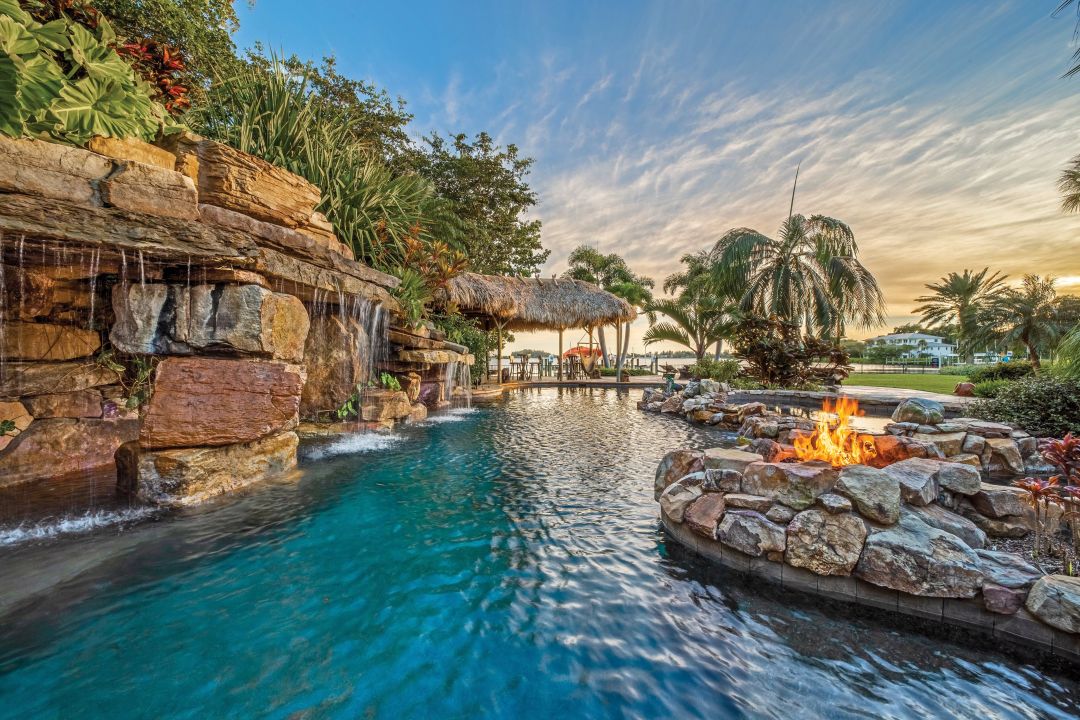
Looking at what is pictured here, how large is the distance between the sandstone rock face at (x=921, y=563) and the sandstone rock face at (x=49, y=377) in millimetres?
7528

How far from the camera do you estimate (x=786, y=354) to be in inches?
459

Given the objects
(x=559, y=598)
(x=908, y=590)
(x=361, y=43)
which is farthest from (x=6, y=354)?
(x=361, y=43)

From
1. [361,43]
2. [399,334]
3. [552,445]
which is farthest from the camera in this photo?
[361,43]

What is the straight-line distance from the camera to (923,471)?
9.82 ft

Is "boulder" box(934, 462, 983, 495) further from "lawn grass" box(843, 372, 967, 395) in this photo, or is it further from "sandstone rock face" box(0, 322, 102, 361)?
"lawn grass" box(843, 372, 967, 395)

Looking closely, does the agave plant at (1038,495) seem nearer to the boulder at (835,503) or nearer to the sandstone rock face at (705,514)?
the boulder at (835,503)

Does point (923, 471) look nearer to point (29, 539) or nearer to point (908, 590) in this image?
point (908, 590)

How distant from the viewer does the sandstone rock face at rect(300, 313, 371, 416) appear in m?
6.27

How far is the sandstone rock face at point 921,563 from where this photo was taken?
2.16 metres

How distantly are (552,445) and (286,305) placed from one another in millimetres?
4469

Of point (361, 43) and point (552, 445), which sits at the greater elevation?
point (361, 43)

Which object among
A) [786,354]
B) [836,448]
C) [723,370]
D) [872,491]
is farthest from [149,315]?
[723,370]

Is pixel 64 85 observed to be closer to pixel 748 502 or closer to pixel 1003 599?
pixel 748 502

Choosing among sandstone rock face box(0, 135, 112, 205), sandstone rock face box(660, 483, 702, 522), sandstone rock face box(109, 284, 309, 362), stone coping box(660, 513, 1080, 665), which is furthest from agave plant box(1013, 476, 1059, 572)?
Result: sandstone rock face box(0, 135, 112, 205)
